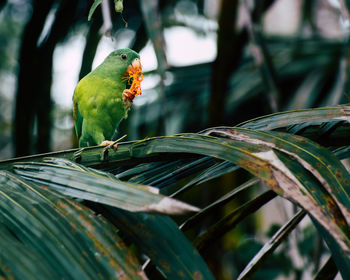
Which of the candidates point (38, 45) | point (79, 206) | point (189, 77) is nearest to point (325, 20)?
point (189, 77)

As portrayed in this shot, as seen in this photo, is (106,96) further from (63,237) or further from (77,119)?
(63,237)

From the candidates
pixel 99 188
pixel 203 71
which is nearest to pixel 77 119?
pixel 99 188

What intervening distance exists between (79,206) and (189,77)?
5.52ft

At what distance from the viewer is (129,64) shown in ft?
2.17

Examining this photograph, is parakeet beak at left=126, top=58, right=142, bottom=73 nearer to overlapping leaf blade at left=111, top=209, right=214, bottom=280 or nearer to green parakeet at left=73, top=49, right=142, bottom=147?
green parakeet at left=73, top=49, right=142, bottom=147

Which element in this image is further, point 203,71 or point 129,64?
point 203,71

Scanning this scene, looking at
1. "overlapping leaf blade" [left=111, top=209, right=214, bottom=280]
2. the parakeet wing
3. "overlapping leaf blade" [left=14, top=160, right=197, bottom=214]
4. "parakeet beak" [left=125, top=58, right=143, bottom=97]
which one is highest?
"parakeet beak" [left=125, top=58, right=143, bottom=97]

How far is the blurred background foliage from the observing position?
949mm

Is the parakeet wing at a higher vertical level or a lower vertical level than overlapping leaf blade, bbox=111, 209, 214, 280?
higher

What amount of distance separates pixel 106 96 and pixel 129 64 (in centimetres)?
9

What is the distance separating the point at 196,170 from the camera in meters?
0.63

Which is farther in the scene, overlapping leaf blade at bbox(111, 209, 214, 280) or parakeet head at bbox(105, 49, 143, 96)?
parakeet head at bbox(105, 49, 143, 96)

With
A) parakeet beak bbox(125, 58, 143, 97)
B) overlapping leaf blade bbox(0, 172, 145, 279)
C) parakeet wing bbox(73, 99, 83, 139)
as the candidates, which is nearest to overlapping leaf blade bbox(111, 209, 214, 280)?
overlapping leaf blade bbox(0, 172, 145, 279)

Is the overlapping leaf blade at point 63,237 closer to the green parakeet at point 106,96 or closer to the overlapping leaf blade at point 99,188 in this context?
the overlapping leaf blade at point 99,188
